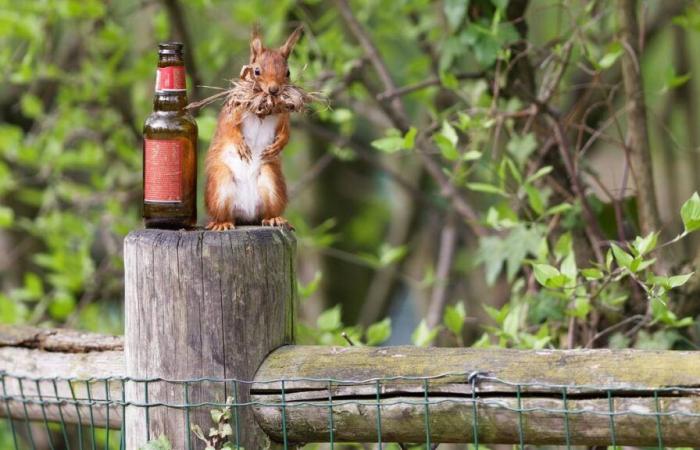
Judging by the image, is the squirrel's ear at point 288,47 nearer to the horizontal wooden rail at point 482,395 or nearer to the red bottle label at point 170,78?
the red bottle label at point 170,78

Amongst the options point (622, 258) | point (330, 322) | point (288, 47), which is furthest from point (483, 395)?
point (330, 322)

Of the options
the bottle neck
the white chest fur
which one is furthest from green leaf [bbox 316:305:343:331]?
the bottle neck

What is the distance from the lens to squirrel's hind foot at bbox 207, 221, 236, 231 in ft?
7.29

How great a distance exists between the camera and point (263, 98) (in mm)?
2213

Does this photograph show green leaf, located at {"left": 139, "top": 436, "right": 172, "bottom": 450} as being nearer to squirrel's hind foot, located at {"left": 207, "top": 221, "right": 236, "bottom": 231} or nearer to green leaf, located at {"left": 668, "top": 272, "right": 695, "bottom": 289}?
squirrel's hind foot, located at {"left": 207, "top": 221, "right": 236, "bottom": 231}

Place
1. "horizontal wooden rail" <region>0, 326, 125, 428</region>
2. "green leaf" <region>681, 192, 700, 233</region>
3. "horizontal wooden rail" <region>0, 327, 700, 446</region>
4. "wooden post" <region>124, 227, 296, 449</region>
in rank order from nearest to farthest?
"horizontal wooden rail" <region>0, 327, 700, 446</region> → "wooden post" <region>124, 227, 296, 449</region> → "green leaf" <region>681, 192, 700, 233</region> → "horizontal wooden rail" <region>0, 326, 125, 428</region>

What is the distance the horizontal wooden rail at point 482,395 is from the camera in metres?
1.75

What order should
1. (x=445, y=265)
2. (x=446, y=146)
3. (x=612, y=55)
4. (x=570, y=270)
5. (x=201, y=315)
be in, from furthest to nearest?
(x=445, y=265)
(x=612, y=55)
(x=446, y=146)
(x=570, y=270)
(x=201, y=315)

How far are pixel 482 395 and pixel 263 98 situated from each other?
797 mm

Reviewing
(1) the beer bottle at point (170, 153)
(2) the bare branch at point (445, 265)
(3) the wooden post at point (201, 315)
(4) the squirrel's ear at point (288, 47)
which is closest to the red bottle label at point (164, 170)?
(1) the beer bottle at point (170, 153)

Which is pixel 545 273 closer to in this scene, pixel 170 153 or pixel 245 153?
pixel 245 153

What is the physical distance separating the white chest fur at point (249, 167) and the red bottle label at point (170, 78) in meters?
0.16

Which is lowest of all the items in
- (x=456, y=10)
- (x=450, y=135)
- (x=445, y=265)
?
(x=445, y=265)

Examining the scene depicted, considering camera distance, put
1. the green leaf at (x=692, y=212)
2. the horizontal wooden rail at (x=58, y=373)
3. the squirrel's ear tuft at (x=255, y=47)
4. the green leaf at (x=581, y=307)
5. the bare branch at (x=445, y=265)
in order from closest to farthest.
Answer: the green leaf at (x=692, y=212) → the squirrel's ear tuft at (x=255, y=47) → the horizontal wooden rail at (x=58, y=373) → the green leaf at (x=581, y=307) → the bare branch at (x=445, y=265)
